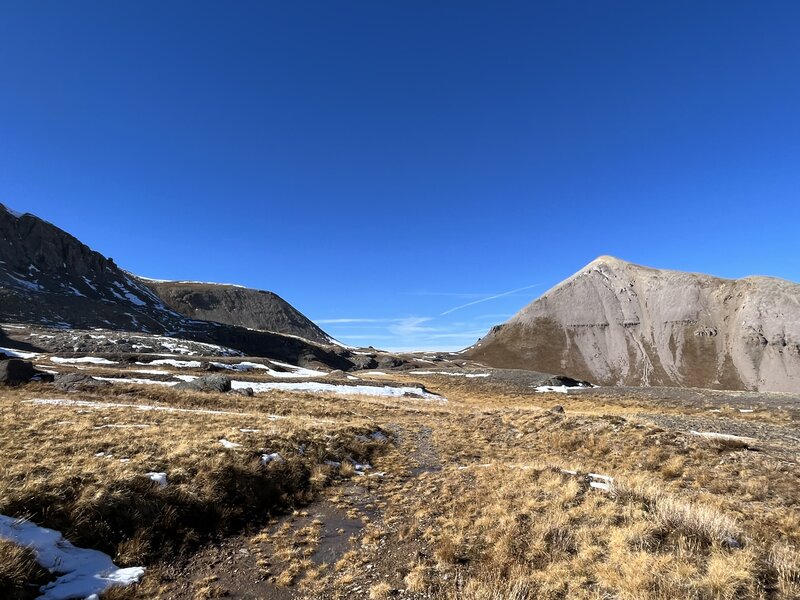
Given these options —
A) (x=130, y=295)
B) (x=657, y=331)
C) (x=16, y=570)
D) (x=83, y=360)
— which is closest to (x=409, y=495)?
(x=16, y=570)

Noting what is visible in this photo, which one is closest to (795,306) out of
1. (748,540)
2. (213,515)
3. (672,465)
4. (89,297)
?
(672,465)

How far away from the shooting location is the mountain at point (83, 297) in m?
110

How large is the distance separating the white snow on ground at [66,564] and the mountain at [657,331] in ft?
440

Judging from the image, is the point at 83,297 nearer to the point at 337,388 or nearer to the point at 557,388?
the point at 337,388

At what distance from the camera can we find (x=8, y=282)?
374 ft

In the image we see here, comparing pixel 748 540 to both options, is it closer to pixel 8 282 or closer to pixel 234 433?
pixel 234 433

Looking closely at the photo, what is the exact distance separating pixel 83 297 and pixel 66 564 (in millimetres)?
151555

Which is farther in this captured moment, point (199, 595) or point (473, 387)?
point (473, 387)

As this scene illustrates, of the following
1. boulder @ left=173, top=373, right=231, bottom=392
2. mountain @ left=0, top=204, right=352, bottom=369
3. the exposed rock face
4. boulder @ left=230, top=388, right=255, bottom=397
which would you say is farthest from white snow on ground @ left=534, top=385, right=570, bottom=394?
mountain @ left=0, top=204, right=352, bottom=369

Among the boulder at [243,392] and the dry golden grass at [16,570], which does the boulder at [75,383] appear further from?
the dry golden grass at [16,570]

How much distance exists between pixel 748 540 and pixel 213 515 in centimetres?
1228

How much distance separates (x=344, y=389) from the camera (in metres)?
48.2

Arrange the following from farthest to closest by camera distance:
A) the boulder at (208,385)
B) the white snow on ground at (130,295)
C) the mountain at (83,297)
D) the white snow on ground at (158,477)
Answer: the white snow on ground at (130,295)
the mountain at (83,297)
the boulder at (208,385)
the white snow on ground at (158,477)

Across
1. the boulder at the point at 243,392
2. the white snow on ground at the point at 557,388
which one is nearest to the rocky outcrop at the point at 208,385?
the boulder at the point at 243,392
